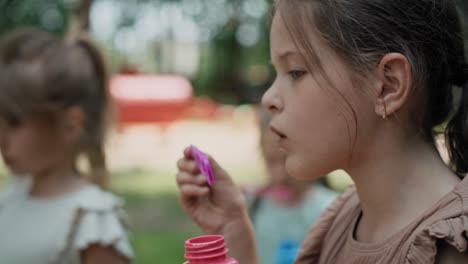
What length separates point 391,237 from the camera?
1071mm

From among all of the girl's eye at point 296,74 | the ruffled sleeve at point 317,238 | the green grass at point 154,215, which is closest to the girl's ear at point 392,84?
the girl's eye at point 296,74

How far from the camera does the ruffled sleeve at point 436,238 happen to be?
94 cm

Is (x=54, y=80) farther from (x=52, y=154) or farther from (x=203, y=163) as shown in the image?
(x=203, y=163)

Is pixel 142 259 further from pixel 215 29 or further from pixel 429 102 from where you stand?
pixel 215 29

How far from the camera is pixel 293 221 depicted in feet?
8.74

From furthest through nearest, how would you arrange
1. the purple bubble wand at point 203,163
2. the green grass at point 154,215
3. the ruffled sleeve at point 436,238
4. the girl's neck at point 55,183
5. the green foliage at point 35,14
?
the green foliage at point 35,14 → the green grass at point 154,215 → the girl's neck at point 55,183 → the purple bubble wand at point 203,163 → the ruffled sleeve at point 436,238

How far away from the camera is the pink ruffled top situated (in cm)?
96

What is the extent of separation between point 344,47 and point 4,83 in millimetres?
1243

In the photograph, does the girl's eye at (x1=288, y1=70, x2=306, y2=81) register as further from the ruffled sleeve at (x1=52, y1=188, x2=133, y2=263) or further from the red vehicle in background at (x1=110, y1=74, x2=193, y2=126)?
the red vehicle in background at (x1=110, y1=74, x2=193, y2=126)

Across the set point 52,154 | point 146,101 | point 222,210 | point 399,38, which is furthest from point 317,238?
point 146,101

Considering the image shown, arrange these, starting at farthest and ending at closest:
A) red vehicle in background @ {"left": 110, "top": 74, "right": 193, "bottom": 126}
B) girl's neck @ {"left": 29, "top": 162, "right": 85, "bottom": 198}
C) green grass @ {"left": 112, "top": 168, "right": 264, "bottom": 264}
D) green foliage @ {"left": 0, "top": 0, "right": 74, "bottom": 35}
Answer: red vehicle in background @ {"left": 110, "top": 74, "right": 193, "bottom": 126}
green foliage @ {"left": 0, "top": 0, "right": 74, "bottom": 35}
green grass @ {"left": 112, "top": 168, "right": 264, "bottom": 264}
girl's neck @ {"left": 29, "top": 162, "right": 85, "bottom": 198}

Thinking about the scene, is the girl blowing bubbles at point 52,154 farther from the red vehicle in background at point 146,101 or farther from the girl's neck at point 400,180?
the red vehicle in background at point 146,101

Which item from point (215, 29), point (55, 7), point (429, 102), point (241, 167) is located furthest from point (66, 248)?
point (215, 29)

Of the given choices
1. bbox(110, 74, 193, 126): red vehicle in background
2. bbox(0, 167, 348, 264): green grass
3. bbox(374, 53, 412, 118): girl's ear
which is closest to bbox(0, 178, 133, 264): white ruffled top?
bbox(374, 53, 412, 118): girl's ear
